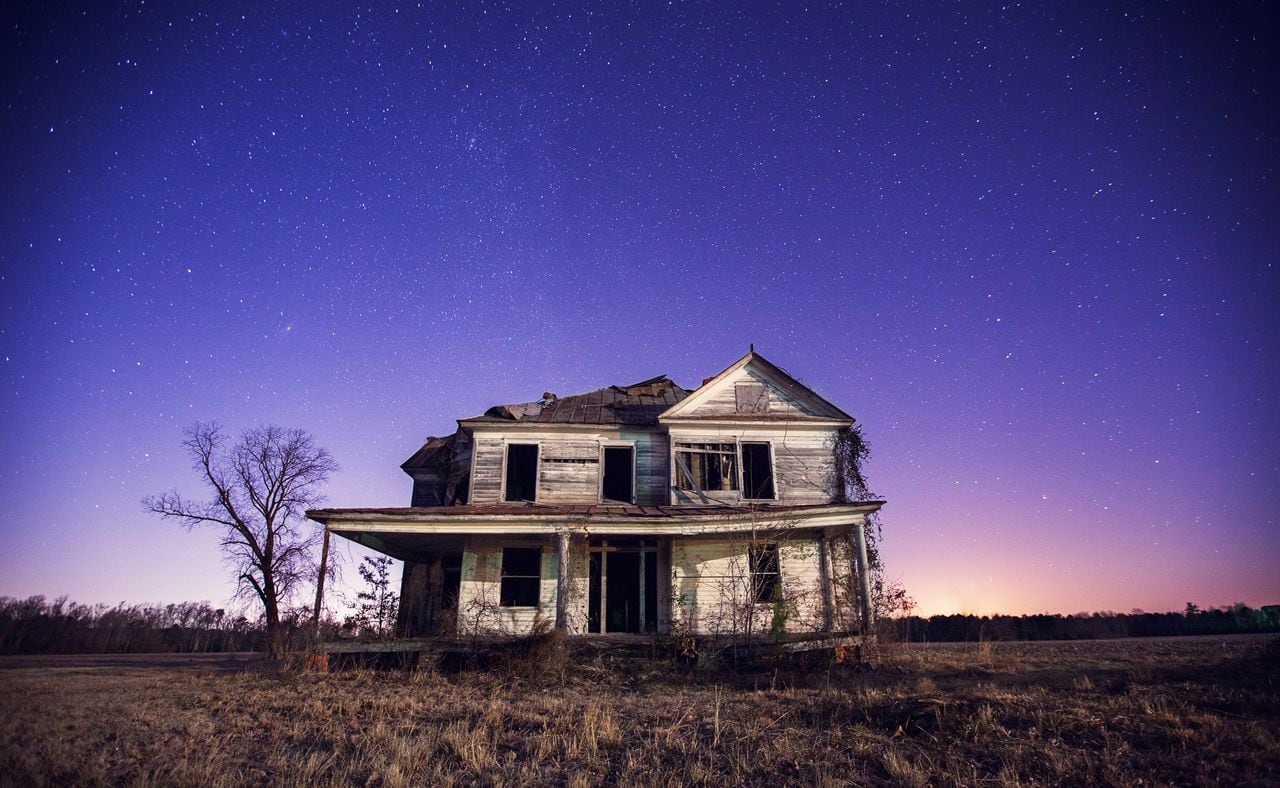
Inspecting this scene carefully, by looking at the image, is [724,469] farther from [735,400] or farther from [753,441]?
[735,400]

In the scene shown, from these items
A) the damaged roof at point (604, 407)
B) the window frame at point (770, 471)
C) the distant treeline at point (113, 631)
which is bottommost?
the distant treeline at point (113, 631)

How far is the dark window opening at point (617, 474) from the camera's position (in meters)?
21.0

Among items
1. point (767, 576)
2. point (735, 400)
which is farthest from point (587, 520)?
point (735, 400)

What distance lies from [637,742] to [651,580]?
12.1 metres

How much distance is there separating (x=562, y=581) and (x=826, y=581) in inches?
291

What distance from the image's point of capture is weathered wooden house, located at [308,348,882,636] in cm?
1611

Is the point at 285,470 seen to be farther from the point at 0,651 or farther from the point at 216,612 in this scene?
the point at 0,651

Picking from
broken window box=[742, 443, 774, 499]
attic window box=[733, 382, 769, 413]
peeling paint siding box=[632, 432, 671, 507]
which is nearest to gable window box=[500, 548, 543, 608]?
peeling paint siding box=[632, 432, 671, 507]

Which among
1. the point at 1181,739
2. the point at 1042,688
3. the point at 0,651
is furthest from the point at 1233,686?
the point at 0,651

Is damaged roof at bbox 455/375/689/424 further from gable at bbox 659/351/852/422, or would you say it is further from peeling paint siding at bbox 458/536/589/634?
peeling paint siding at bbox 458/536/589/634

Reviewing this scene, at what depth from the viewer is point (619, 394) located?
72.0 ft

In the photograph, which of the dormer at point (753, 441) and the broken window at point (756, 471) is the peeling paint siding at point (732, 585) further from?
the broken window at point (756, 471)

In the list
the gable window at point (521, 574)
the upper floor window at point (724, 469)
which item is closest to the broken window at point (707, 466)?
the upper floor window at point (724, 469)

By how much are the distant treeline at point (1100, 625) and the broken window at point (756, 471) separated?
42.3ft
